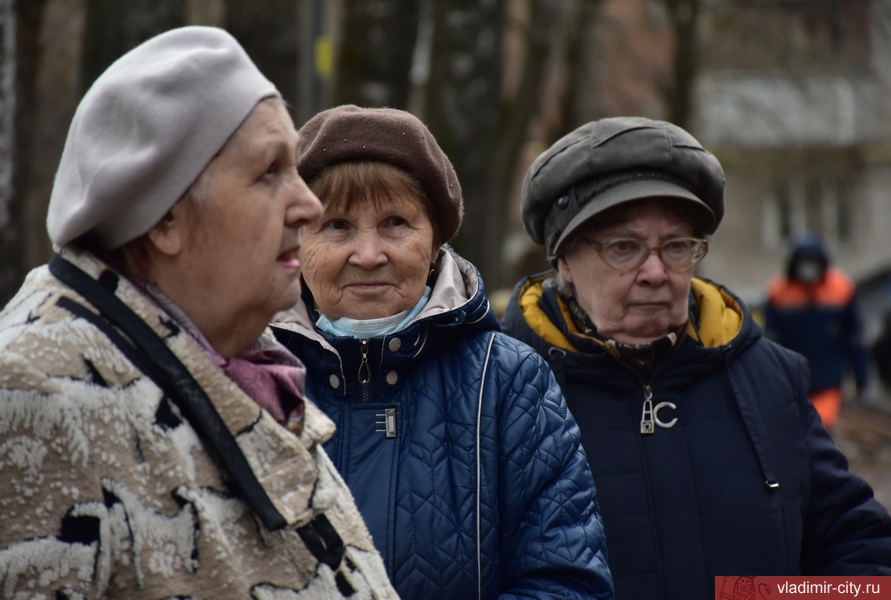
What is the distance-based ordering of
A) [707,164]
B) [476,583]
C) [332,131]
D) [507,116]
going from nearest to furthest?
[476,583], [332,131], [707,164], [507,116]

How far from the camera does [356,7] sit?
8.19m

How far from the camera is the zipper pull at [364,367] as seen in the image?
256 cm

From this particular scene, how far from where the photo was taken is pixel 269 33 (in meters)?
8.05

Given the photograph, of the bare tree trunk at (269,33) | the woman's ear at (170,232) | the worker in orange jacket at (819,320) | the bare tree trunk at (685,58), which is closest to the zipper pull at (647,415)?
the woman's ear at (170,232)

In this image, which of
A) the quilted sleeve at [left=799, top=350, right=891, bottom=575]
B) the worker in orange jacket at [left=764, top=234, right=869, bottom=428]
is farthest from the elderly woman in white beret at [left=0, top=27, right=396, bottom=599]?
the worker in orange jacket at [left=764, top=234, right=869, bottom=428]

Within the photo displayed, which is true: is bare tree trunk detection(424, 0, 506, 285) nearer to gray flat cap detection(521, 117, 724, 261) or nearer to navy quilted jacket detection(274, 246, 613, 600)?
gray flat cap detection(521, 117, 724, 261)

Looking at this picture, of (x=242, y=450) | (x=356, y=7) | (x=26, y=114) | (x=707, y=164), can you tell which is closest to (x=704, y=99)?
(x=356, y=7)

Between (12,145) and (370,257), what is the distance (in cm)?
297

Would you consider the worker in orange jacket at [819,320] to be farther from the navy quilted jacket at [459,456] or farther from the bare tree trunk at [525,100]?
the navy quilted jacket at [459,456]

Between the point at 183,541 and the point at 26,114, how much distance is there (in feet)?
14.8

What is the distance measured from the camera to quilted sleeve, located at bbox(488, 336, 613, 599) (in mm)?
2439

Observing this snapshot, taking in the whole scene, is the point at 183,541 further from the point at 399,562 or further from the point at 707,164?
the point at 707,164

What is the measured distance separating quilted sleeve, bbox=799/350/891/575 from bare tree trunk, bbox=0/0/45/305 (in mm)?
3360

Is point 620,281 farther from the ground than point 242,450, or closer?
farther from the ground
